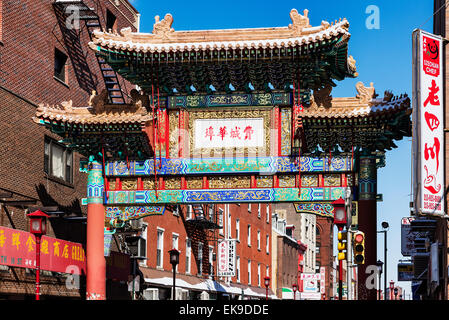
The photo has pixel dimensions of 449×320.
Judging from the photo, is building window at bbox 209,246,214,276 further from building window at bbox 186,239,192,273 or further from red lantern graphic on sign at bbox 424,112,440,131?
red lantern graphic on sign at bbox 424,112,440,131

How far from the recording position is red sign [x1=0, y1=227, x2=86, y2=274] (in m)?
25.9

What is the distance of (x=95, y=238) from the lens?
28.4 m

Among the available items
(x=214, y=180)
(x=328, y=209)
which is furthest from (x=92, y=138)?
(x=328, y=209)

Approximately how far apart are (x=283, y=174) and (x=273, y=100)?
275 cm

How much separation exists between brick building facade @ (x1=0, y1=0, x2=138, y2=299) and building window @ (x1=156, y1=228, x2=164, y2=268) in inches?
336

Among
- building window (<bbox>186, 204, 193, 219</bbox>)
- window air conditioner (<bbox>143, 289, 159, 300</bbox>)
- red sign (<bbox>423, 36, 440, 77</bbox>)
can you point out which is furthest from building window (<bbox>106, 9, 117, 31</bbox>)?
red sign (<bbox>423, 36, 440, 77</bbox>)

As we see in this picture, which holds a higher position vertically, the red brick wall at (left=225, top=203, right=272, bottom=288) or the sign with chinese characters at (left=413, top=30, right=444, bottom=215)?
the sign with chinese characters at (left=413, top=30, right=444, bottom=215)

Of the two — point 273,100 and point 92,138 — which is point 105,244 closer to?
point 92,138

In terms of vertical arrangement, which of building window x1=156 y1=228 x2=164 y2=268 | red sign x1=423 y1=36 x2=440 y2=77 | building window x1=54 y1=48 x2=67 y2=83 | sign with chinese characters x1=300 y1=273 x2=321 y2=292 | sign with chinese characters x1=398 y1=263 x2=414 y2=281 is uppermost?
building window x1=54 y1=48 x2=67 y2=83

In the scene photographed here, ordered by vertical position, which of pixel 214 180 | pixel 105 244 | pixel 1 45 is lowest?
pixel 105 244

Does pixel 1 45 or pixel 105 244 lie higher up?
pixel 1 45

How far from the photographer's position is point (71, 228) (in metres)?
35.8

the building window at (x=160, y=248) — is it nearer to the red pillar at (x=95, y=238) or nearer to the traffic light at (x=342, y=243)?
the red pillar at (x=95, y=238)

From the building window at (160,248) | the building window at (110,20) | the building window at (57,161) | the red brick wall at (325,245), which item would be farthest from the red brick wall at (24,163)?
the red brick wall at (325,245)
